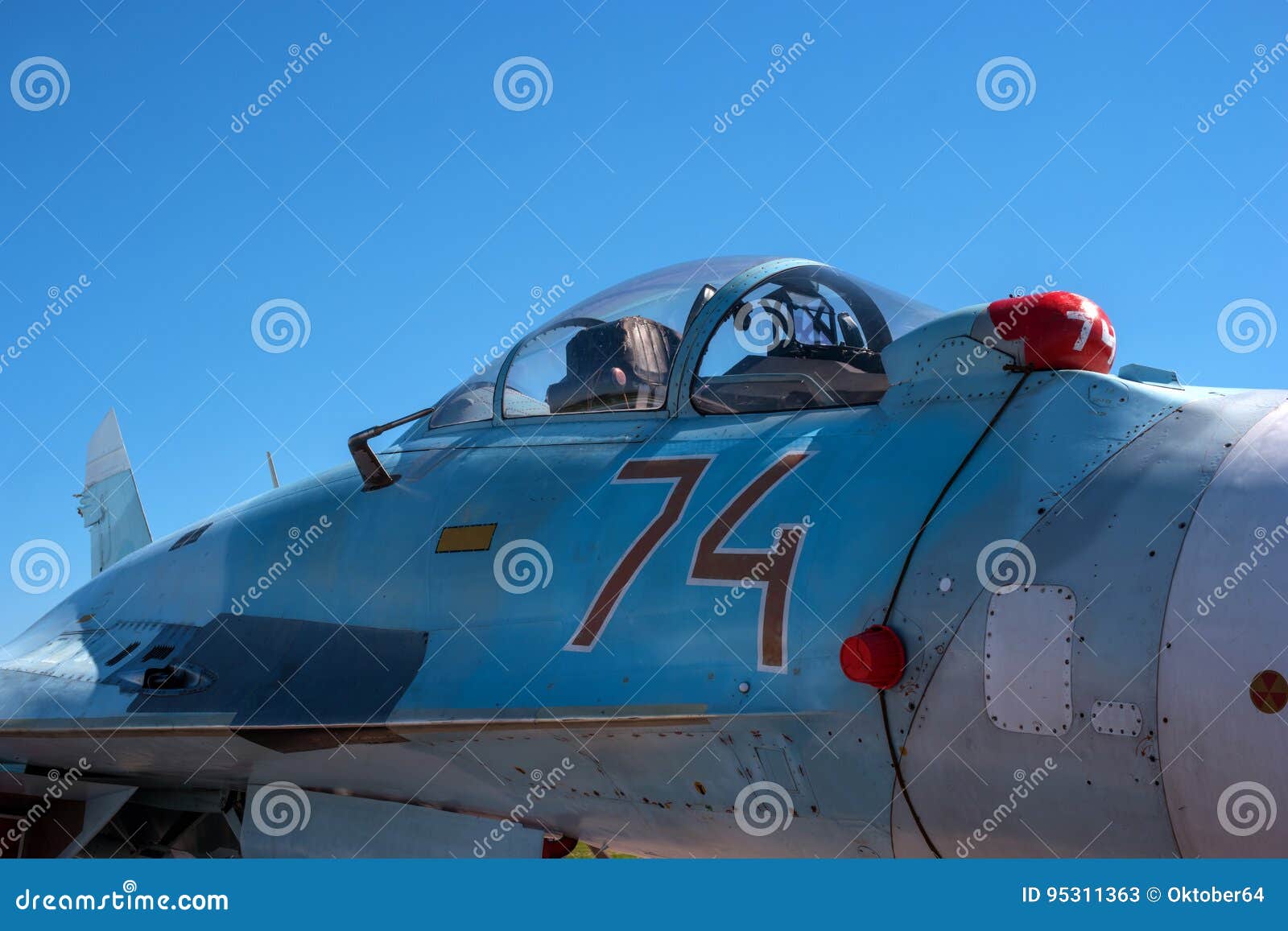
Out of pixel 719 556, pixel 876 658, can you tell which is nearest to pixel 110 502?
pixel 719 556

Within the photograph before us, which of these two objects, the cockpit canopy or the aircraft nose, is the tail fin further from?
the aircraft nose

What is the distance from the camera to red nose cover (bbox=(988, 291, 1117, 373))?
469cm

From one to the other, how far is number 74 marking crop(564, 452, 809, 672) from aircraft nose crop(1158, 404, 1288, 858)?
5.02 feet

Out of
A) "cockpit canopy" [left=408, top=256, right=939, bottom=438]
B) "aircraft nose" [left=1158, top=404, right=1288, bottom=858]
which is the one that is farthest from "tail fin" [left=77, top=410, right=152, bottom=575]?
"aircraft nose" [left=1158, top=404, right=1288, bottom=858]

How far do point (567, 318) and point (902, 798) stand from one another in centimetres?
365

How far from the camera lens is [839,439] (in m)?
5.04

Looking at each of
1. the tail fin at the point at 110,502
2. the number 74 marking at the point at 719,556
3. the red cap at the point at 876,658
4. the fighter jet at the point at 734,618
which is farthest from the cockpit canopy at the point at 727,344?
the tail fin at the point at 110,502

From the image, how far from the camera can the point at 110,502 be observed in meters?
13.6

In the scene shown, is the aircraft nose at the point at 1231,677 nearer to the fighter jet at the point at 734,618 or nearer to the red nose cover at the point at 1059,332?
the fighter jet at the point at 734,618

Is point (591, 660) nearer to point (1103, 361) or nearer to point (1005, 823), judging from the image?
point (1005, 823)

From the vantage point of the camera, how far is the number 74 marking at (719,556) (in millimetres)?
4711

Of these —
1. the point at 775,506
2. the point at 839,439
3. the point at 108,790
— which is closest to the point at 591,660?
the point at 775,506

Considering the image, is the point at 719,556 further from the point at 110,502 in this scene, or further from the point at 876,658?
the point at 110,502

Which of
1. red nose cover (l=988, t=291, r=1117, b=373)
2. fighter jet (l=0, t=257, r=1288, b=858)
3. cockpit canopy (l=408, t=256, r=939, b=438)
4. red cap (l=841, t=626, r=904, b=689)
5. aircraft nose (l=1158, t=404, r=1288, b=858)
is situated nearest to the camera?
aircraft nose (l=1158, t=404, r=1288, b=858)
